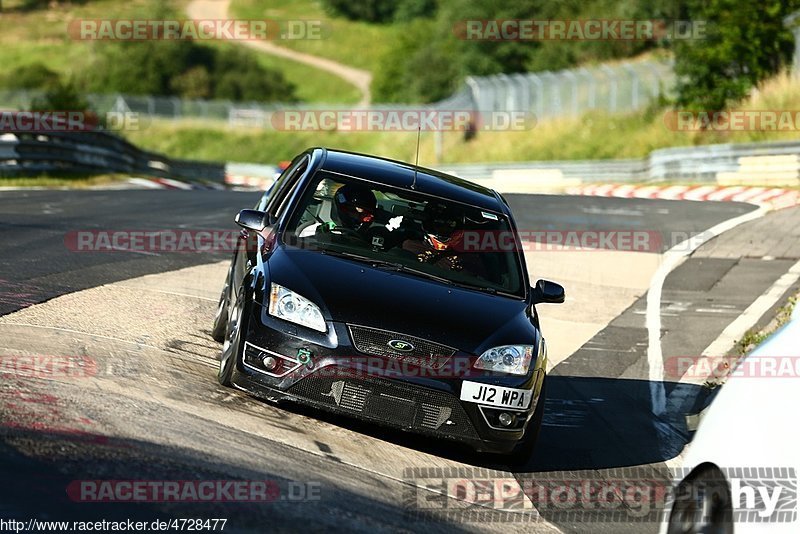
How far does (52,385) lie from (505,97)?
43.0 metres

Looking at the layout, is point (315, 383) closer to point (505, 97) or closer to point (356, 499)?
point (356, 499)

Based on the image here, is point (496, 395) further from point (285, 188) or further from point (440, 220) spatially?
point (285, 188)

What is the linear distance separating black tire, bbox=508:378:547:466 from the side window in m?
2.27

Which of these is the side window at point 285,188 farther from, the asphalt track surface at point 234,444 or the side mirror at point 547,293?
the side mirror at point 547,293

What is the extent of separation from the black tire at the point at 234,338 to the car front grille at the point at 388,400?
1.68 feet

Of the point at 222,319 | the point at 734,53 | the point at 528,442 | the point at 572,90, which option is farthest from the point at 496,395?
the point at 572,90

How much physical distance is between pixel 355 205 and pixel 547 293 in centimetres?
140

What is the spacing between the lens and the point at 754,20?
1437 inches

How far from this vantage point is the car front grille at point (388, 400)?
673 cm

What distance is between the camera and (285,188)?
8.70 m

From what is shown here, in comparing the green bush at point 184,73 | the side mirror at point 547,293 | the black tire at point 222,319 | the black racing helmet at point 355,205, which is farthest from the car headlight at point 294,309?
the green bush at point 184,73

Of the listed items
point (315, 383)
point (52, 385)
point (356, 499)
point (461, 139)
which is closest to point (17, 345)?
point (52, 385)

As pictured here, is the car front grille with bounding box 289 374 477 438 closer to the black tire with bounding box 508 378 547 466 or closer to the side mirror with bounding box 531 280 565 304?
the black tire with bounding box 508 378 547 466

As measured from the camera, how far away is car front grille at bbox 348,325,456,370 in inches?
268
